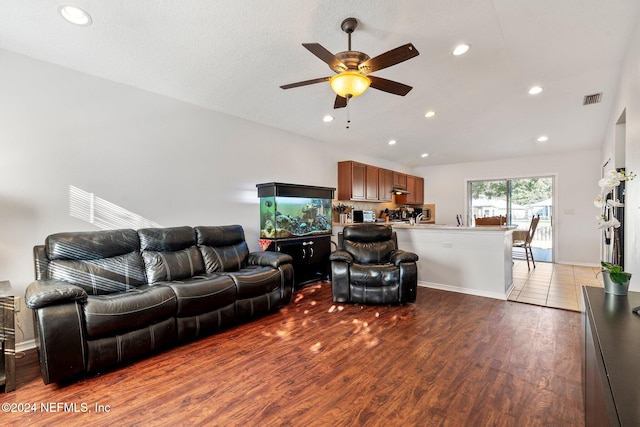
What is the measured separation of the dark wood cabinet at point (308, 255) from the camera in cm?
439

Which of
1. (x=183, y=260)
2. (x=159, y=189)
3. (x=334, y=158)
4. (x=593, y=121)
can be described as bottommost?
(x=183, y=260)

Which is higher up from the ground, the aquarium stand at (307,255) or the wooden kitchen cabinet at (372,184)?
the wooden kitchen cabinet at (372,184)

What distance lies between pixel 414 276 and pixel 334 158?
3.10m

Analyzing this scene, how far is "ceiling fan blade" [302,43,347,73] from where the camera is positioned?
1968 millimetres

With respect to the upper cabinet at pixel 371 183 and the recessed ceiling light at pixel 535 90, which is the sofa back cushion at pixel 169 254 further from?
the recessed ceiling light at pixel 535 90

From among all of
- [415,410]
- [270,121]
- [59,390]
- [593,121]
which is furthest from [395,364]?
[593,121]

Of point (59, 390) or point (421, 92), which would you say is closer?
point (59, 390)

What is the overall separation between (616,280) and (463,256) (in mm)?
2523

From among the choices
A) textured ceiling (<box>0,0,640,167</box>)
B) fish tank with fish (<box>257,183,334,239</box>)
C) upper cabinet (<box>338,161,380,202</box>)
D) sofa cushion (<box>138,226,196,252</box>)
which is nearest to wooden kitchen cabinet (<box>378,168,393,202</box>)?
upper cabinet (<box>338,161,380,202</box>)

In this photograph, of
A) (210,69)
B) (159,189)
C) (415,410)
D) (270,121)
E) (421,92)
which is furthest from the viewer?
(270,121)

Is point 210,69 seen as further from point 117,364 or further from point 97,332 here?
point 117,364

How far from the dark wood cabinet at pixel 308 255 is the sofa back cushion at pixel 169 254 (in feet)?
3.93

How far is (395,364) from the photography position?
89.6 inches

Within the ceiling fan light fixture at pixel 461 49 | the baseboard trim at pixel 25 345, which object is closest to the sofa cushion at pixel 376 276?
the ceiling fan light fixture at pixel 461 49
